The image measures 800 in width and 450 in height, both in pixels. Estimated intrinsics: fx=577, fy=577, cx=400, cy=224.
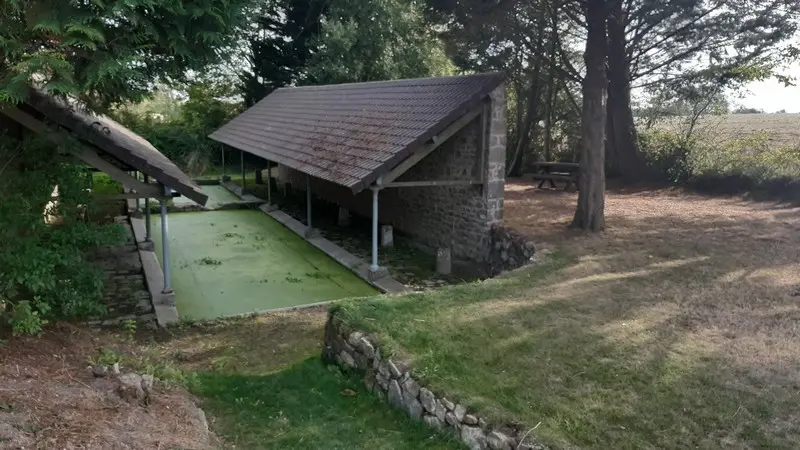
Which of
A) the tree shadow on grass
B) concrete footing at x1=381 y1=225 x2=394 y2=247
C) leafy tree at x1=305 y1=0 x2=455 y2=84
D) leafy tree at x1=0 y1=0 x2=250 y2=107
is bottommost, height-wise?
the tree shadow on grass

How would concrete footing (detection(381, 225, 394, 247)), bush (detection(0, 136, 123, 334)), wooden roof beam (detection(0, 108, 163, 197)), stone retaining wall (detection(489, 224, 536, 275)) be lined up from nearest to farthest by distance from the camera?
1. bush (detection(0, 136, 123, 334))
2. wooden roof beam (detection(0, 108, 163, 197))
3. stone retaining wall (detection(489, 224, 536, 275))
4. concrete footing (detection(381, 225, 394, 247))


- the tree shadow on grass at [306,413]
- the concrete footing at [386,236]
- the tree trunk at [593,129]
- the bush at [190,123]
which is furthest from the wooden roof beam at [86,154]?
the bush at [190,123]

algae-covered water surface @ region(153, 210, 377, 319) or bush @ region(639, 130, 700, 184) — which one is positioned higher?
bush @ region(639, 130, 700, 184)

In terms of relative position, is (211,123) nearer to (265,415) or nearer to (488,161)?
(488,161)

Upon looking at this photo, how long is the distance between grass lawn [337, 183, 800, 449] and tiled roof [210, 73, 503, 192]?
2.87 metres

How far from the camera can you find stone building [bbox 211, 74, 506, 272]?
9.95 metres

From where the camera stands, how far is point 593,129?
1061cm

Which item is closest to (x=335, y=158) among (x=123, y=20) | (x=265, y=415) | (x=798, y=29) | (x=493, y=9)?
(x=493, y=9)

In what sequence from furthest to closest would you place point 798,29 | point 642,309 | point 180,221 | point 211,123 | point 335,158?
point 211,123
point 180,221
point 798,29
point 335,158
point 642,309

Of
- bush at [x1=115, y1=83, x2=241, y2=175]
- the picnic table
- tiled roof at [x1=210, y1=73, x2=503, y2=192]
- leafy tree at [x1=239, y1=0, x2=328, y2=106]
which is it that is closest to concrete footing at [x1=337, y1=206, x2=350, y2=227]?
tiled roof at [x1=210, y1=73, x2=503, y2=192]

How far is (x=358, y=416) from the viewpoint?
17.3 feet

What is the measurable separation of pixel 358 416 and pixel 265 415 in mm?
875

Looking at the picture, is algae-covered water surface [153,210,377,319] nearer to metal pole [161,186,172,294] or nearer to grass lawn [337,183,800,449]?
metal pole [161,186,172,294]

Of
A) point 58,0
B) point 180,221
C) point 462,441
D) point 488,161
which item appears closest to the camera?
point 462,441
